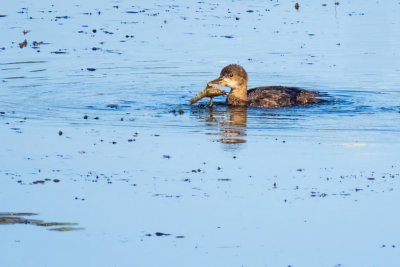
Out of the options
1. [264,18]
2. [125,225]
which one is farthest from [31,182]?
[264,18]

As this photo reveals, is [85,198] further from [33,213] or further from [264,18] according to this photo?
[264,18]

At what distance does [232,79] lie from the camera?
17.5 m

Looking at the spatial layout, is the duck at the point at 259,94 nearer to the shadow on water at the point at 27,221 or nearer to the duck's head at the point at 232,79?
the duck's head at the point at 232,79

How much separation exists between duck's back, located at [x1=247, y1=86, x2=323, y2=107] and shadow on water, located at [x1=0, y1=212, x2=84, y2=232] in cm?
814

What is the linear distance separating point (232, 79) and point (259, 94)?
1.95 ft

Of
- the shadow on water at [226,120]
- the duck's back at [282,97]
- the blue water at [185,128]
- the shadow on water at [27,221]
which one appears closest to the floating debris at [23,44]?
the blue water at [185,128]

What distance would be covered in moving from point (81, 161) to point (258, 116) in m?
5.01

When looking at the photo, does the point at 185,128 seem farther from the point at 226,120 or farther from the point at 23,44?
the point at 23,44

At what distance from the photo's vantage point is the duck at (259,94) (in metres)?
17.2

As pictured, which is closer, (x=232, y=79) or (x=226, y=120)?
(x=226, y=120)

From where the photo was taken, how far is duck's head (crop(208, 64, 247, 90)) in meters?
17.5

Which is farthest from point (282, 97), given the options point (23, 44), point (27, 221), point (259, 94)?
point (27, 221)

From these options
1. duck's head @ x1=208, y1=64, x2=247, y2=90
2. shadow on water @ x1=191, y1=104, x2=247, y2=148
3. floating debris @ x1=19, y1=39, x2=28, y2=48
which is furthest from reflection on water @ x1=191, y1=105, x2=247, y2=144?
floating debris @ x1=19, y1=39, x2=28, y2=48

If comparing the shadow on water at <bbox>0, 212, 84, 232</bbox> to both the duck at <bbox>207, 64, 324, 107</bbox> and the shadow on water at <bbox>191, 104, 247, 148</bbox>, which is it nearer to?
the shadow on water at <bbox>191, 104, 247, 148</bbox>
